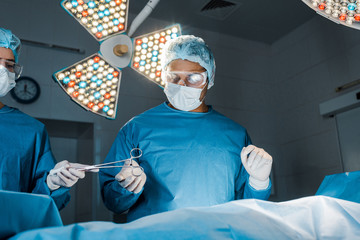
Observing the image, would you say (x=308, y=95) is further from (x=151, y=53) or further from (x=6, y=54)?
(x=6, y=54)

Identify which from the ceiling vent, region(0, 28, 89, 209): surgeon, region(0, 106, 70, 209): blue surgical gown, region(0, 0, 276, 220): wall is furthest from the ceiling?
region(0, 106, 70, 209): blue surgical gown

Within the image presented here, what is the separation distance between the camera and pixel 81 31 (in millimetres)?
3709

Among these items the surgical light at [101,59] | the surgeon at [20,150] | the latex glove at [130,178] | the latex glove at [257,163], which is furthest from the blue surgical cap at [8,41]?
the latex glove at [257,163]

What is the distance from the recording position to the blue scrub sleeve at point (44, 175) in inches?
57.9

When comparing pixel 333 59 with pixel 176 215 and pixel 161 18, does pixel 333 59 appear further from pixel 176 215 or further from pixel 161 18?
pixel 176 215

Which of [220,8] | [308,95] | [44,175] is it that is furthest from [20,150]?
[308,95]

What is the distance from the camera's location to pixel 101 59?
1.77m

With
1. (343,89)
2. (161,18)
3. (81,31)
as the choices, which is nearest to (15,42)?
(81,31)

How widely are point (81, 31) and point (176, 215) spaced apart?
3.37m

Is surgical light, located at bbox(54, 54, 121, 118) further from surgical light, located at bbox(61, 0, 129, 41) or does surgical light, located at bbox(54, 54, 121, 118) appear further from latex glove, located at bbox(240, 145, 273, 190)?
latex glove, located at bbox(240, 145, 273, 190)

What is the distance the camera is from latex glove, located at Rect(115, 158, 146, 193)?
1402 mm

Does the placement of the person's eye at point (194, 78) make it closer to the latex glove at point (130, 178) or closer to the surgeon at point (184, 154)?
the surgeon at point (184, 154)

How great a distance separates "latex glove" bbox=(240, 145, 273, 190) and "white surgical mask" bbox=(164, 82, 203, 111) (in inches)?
16.8

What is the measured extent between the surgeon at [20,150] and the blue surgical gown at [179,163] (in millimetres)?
234
